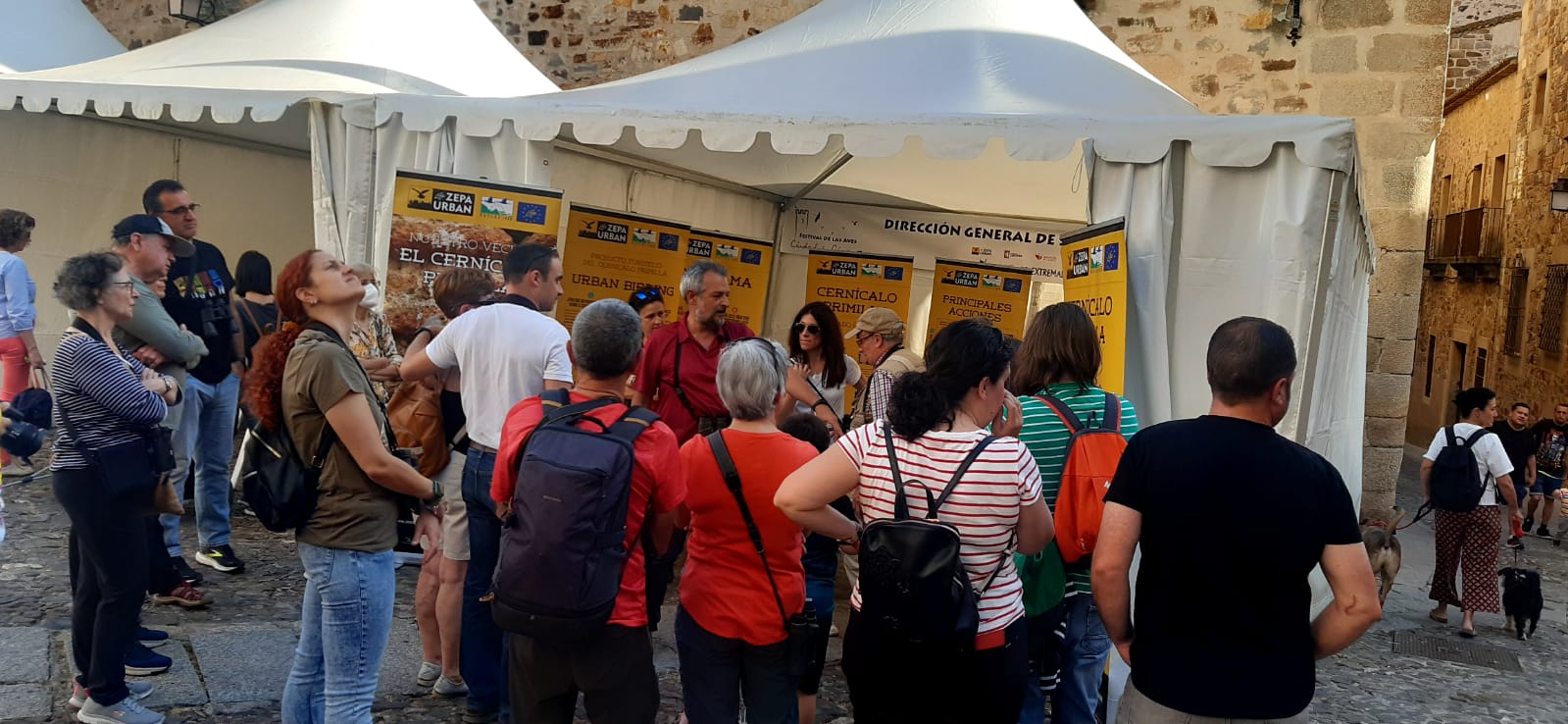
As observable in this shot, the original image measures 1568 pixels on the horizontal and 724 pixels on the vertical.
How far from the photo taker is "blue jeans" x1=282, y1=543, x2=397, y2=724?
9.62 ft

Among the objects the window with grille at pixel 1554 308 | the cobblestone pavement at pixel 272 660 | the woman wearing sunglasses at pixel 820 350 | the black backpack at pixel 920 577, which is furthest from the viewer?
the window with grille at pixel 1554 308

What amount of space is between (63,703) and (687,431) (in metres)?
2.43

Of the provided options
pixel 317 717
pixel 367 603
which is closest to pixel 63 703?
pixel 317 717

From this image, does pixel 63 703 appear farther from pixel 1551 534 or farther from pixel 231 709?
pixel 1551 534

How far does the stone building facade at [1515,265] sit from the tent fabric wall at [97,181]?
1628 centimetres

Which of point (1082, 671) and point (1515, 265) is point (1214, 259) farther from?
point (1515, 265)

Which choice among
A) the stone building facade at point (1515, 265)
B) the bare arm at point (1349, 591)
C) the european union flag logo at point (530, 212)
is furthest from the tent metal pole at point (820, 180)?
the stone building facade at point (1515, 265)

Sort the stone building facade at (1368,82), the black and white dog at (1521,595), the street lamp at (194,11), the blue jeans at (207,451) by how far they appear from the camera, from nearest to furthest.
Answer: the blue jeans at (207,451), the black and white dog at (1521,595), the stone building facade at (1368,82), the street lamp at (194,11)

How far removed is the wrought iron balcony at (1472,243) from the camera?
20.3 meters

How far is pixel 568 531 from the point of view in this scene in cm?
265

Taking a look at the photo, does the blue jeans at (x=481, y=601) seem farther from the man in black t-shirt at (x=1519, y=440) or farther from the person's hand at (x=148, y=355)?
the man in black t-shirt at (x=1519, y=440)

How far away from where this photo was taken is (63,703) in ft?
12.4

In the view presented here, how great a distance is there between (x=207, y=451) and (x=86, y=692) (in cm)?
206

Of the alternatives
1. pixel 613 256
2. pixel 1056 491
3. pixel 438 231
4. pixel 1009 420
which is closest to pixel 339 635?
pixel 1009 420
